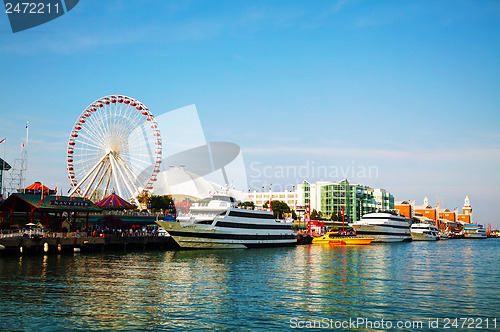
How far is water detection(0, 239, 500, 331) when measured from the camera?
84.0ft

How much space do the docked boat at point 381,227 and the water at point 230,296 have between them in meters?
67.1

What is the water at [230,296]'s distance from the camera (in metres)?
25.6

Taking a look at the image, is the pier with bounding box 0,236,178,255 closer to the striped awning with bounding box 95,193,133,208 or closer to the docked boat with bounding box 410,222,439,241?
the striped awning with bounding box 95,193,133,208

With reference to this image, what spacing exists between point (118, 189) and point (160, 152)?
39.6 feet

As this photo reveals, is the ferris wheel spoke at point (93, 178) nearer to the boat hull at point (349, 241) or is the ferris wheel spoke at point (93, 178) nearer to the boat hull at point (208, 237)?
the boat hull at point (208, 237)

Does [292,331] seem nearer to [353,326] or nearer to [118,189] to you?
[353,326]

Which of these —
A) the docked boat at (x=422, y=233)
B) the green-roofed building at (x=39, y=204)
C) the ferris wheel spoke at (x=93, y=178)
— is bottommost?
the docked boat at (x=422, y=233)

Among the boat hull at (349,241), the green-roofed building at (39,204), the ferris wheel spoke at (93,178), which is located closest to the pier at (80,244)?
the green-roofed building at (39,204)

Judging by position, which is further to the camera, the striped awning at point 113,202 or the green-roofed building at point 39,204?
the striped awning at point 113,202

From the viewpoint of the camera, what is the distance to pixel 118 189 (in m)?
101

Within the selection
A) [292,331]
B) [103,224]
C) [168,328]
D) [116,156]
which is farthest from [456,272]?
[116,156]

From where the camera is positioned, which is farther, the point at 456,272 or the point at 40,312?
the point at 456,272

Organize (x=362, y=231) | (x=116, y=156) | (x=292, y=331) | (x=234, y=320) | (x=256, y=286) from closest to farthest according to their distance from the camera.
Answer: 1. (x=292, y=331)
2. (x=234, y=320)
3. (x=256, y=286)
4. (x=116, y=156)
5. (x=362, y=231)

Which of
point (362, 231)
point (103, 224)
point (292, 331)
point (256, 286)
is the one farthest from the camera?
point (362, 231)
